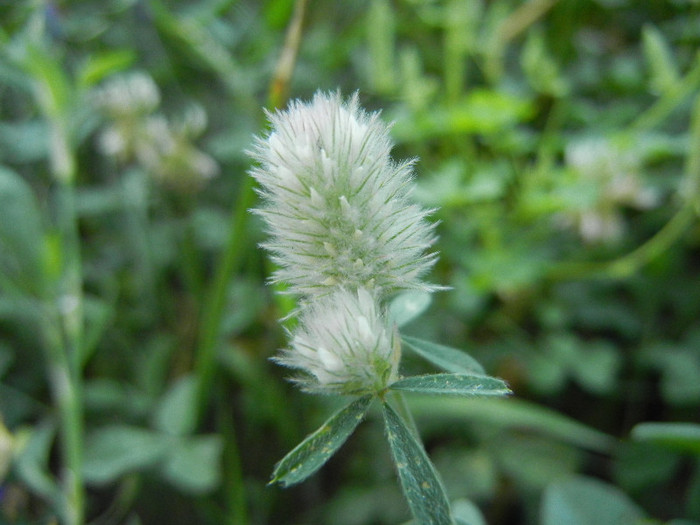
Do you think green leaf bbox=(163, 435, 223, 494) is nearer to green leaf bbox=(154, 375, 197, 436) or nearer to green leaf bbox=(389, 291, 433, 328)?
green leaf bbox=(154, 375, 197, 436)

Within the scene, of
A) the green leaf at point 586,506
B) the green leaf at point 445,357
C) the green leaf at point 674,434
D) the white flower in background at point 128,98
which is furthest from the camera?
the white flower in background at point 128,98

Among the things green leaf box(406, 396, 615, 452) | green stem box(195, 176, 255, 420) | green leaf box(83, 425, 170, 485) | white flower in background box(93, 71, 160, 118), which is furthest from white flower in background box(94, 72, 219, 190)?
green leaf box(406, 396, 615, 452)

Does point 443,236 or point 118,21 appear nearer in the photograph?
point 443,236

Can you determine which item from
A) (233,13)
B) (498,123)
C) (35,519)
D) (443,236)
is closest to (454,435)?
(443,236)

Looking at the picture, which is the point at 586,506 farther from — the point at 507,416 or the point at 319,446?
the point at 319,446

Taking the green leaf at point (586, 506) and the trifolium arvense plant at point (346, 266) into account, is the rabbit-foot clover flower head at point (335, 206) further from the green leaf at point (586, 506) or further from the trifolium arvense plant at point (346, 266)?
the green leaf at point (586, 506)

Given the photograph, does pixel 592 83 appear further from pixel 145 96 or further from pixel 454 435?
pixel 145 96

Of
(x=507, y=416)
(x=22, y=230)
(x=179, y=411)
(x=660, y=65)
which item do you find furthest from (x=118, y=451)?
(x=660, y=65)

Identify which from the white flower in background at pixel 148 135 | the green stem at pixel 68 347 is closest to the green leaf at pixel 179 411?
the green stem at pixel 68 347
